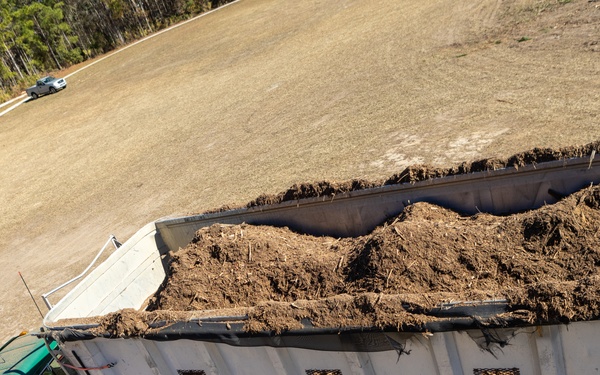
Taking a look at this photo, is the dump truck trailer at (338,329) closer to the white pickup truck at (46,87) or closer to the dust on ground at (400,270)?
the dust on ground at (400,270)

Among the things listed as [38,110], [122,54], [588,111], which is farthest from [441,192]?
[122,54]

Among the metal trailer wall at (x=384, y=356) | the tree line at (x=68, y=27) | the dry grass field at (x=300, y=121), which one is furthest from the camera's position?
the tree line at (x=68, y=27)

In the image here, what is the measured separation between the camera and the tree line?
1740 inches

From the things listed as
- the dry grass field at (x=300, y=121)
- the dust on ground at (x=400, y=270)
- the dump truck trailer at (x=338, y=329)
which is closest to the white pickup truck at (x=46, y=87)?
the dry grass field at (x=300, y=121)

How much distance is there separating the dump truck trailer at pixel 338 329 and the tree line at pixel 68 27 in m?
39.8

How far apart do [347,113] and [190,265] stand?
30.5 ft

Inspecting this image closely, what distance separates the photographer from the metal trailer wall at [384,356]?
3609 millimetres

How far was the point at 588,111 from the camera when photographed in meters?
10.3

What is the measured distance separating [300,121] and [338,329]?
37.5 ft

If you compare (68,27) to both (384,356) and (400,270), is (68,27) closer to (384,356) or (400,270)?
(400,270)

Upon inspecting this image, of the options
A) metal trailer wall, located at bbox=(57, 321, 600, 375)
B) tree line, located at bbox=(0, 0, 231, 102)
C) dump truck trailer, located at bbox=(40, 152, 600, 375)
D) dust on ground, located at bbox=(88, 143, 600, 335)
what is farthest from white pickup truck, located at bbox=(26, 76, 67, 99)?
metal trailer wall, located at bbox=(57, 321, 600, 375)

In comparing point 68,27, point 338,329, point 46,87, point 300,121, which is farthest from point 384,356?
point 68,27

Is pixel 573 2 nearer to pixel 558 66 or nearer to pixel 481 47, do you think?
pixel 481 47

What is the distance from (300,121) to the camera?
15172 millimetres
